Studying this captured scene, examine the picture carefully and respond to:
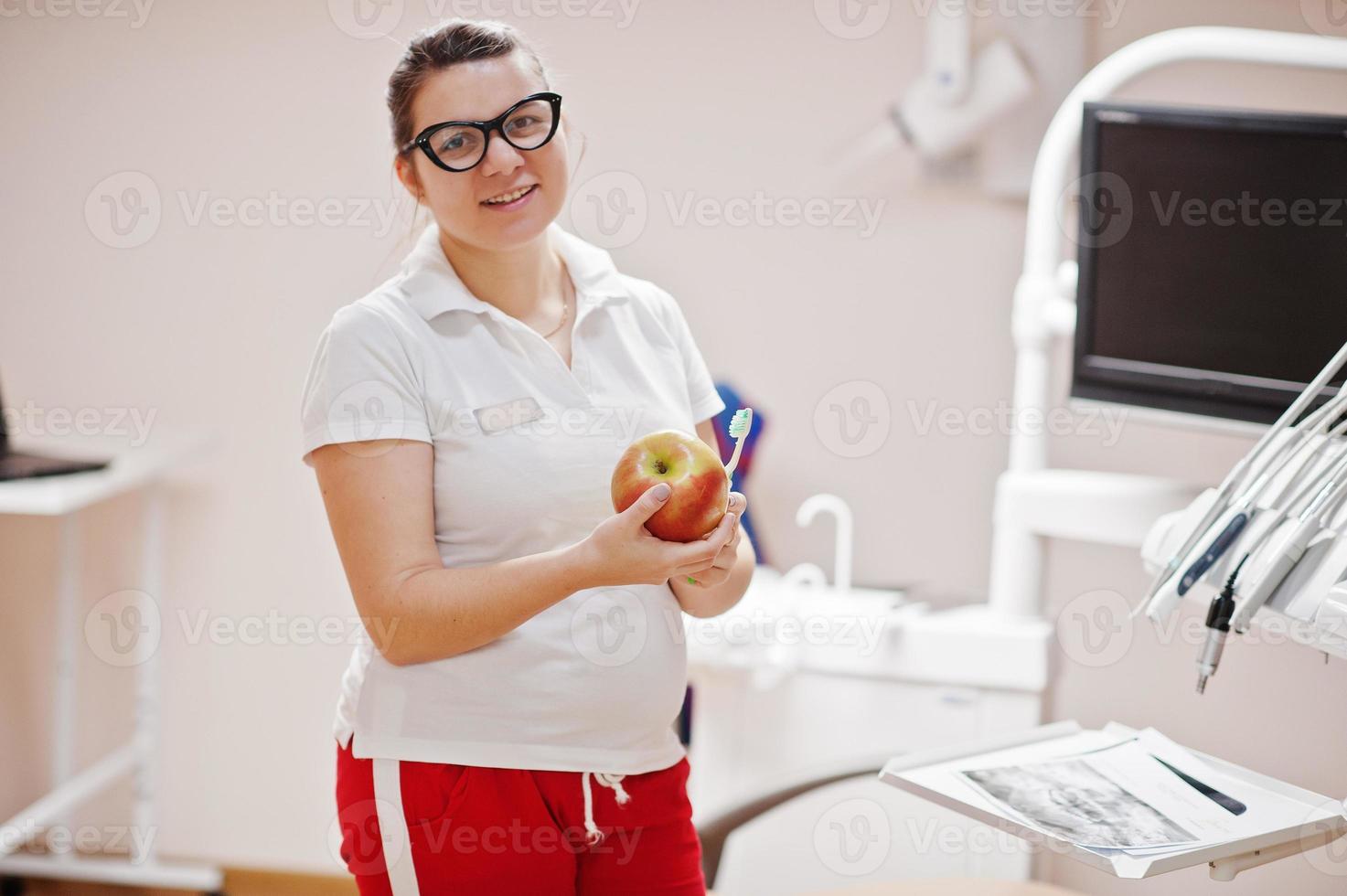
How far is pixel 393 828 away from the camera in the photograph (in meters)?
1.15

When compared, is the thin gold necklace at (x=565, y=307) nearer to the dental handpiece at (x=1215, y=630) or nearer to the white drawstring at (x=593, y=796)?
the white drawstring at (x=593, y=796)

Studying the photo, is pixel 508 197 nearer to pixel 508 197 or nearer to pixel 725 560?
pixel 508 197

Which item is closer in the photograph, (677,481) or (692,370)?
(677,481)

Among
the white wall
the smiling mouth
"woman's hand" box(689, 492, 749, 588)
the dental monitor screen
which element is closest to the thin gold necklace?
the smiling mouth

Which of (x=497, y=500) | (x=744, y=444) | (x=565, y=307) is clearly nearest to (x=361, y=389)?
(x=497, y=500)

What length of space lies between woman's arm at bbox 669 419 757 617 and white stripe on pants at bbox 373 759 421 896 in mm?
319

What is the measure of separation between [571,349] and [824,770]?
2.52ft

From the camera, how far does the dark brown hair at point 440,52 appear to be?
3.95 ft

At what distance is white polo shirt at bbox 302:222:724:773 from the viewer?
44.9 inches

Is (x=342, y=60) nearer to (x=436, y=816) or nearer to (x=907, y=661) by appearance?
(x=907, y=661)

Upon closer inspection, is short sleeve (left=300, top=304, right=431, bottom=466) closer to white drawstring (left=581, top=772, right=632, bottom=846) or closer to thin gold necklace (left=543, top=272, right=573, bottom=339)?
thin gold necklace (left=543, top=272, right=573, bottom=339)

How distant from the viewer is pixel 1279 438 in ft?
3.85

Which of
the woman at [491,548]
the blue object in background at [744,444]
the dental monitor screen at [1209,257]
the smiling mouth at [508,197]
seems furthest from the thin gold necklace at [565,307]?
the blue object in background at [744,444]

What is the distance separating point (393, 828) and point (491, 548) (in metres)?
0.27
